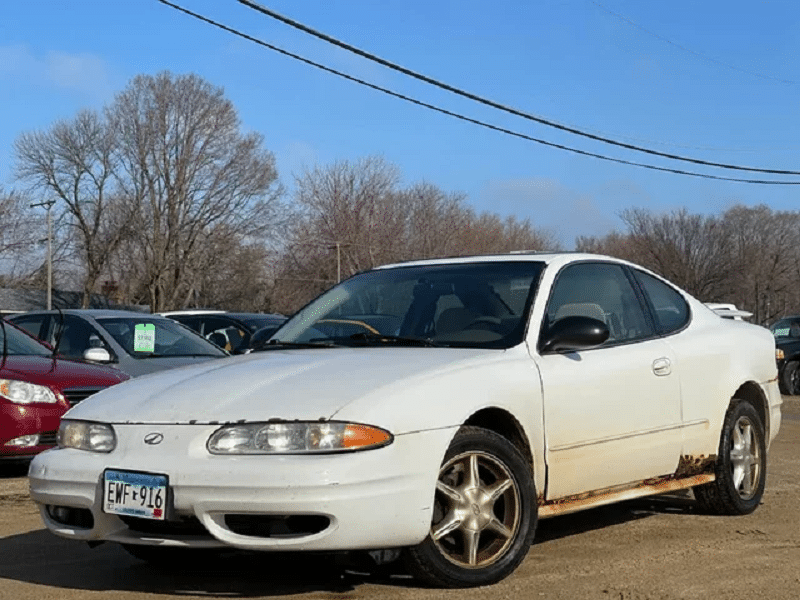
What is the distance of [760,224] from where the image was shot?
3346 inches

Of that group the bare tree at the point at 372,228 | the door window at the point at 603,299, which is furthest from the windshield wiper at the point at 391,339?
the bare tree at the point at 372,228

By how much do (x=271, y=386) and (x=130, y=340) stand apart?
22.6 ft

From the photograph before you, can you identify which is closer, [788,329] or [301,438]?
[301,438]

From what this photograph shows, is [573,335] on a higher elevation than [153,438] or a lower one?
higher

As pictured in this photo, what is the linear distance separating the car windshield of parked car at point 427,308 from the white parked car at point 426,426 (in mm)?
13

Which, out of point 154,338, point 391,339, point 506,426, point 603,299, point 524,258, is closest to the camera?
point 506,426

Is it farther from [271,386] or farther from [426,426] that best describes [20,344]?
[426,426]

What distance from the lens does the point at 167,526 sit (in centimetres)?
448

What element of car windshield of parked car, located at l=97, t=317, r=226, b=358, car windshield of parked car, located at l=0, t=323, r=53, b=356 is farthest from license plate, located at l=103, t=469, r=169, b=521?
car windshield of parked car, located at l=97, t=317, r=226, b=358

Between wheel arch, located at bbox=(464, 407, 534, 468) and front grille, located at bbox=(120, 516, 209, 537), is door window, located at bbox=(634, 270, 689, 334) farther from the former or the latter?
front grille, located at bbox=(120, 516, 209, 537)

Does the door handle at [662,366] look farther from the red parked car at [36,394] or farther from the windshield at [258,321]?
the windshield at [258,321]

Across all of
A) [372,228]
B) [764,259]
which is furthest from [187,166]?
[764,259]

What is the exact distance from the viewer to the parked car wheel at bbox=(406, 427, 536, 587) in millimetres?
4562

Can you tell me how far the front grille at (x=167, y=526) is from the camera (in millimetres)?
4359
